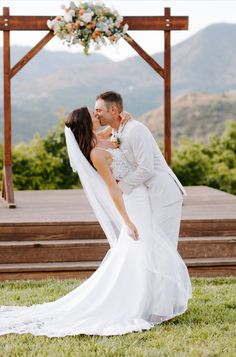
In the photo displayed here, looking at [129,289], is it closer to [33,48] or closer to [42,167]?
[33,48]

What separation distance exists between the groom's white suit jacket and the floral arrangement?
3.09m

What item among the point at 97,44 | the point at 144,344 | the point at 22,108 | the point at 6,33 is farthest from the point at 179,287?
the point at 22,108

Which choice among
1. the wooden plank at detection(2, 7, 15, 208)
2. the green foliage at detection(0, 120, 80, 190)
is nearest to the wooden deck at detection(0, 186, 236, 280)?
the wooden plank at detection(2, 7, 15, 208)

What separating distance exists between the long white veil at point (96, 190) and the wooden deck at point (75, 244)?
1516mm

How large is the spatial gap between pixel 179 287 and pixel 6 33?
13.6ft

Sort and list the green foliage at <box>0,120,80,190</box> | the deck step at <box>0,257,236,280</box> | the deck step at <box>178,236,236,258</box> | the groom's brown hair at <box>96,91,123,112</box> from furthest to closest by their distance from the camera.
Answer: the green foliage at <box>0,120,80,190</box> < the deck step at <box>178,236,236,258</box> < the deck step at <box>0,257,236,280</box> < the groom's brown hair at <box>96,91,123,112</box>

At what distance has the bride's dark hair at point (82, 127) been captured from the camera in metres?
4.72

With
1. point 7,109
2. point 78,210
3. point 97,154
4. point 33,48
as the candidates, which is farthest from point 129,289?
point 33,48

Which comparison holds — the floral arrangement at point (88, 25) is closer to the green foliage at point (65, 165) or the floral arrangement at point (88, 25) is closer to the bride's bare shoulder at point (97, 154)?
the bride's bare shoulder at point (97, 154)

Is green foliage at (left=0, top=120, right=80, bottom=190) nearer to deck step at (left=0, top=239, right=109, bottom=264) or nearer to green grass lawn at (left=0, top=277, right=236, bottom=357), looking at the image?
deck step at (left=0, top=239, right=109, bottom=264)

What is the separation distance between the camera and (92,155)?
15.5ft

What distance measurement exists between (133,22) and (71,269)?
3034 mm

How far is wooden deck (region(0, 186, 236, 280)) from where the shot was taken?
647cm

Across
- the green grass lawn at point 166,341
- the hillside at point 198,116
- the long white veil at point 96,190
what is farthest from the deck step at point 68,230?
the hillside at point 198,116
